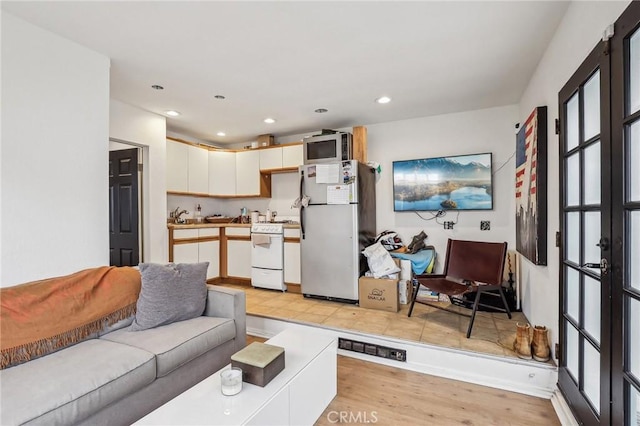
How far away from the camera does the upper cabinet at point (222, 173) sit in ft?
15.4

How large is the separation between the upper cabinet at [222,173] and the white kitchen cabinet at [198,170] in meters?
0.08

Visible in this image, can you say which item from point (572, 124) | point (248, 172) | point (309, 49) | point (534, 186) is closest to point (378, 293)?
point (534, 186)

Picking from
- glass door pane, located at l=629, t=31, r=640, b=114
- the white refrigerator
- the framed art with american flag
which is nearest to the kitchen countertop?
the white refrigerator

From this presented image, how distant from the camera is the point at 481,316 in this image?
9.76 ft

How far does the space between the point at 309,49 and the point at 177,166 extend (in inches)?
107

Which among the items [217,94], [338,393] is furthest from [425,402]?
[217,94]

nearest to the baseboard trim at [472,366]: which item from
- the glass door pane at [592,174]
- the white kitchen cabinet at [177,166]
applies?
the glass door pane at [592,174]

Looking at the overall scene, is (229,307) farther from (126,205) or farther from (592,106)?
(592,106)

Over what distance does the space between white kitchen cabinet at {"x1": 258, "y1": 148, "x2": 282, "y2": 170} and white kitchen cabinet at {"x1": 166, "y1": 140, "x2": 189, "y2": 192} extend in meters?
1.08

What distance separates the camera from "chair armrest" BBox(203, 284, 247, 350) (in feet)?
7.12

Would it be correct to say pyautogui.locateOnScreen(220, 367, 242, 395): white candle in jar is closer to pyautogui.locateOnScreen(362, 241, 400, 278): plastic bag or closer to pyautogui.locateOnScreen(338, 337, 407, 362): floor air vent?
pyautogui.locateOnScreen(338, 337, 407, 362): floor air vent

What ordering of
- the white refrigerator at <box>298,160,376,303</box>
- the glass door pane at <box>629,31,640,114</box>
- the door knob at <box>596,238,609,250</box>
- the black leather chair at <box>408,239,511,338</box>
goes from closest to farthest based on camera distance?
1. the glass door pane at <box>629,31,640,114</box>
2. the door knob at <box>596,238,609,250</box>
3. the black leather chair at <box>408,239,511,338</box>
4. the white refrigerator at <box>298,160,376,303</box>

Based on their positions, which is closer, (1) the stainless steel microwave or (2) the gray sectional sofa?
(2) the gray sectional sofa

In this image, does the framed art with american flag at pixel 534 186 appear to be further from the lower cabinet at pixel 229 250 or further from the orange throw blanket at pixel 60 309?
the orange throw blanket at pixel 60 309
